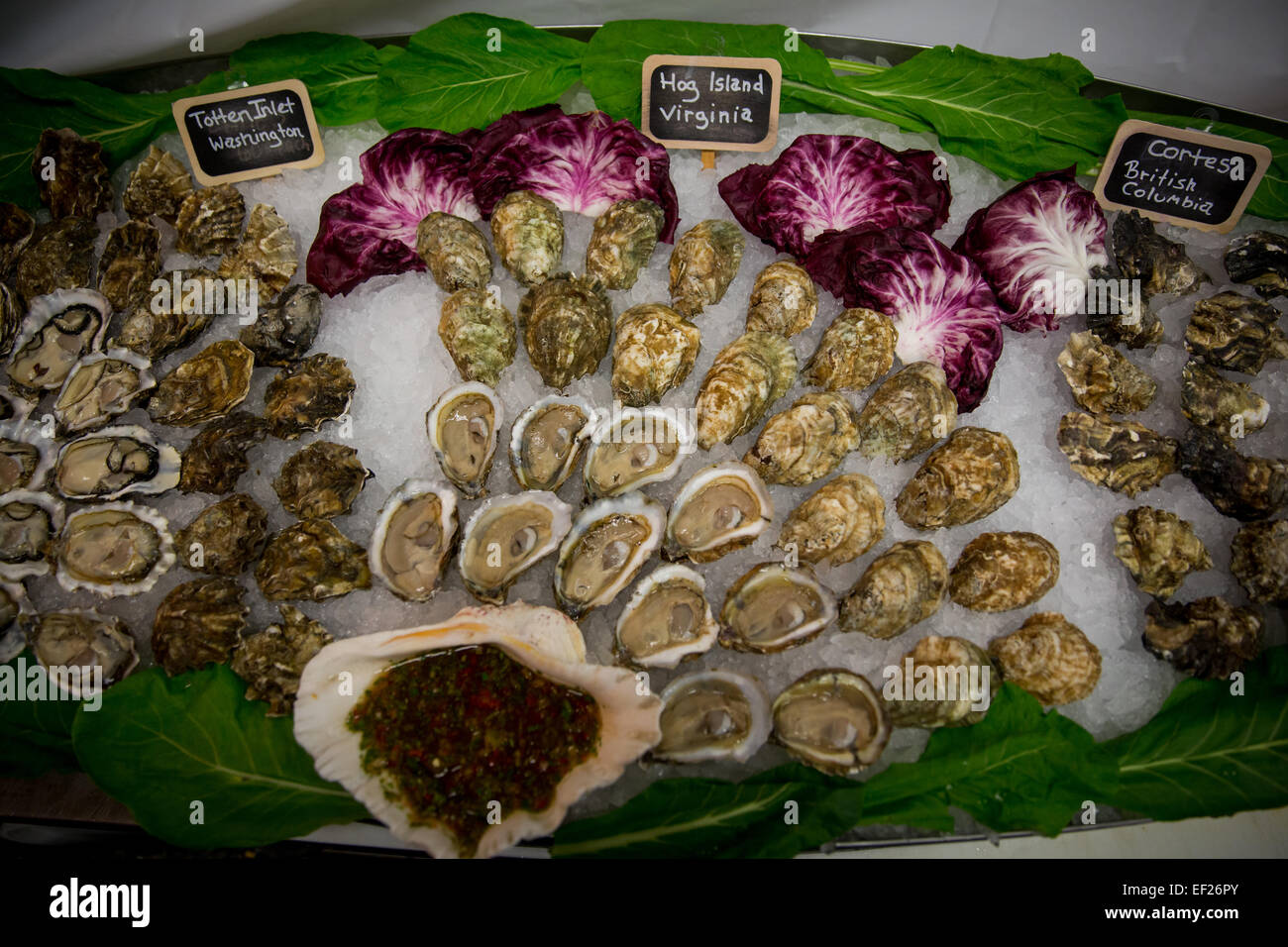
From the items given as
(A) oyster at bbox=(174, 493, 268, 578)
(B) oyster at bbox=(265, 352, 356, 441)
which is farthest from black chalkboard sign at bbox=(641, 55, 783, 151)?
(A) oyster at bbox=(174, 493, 268, 578)

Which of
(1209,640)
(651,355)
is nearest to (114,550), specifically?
(651,355)

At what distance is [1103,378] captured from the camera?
2.18m

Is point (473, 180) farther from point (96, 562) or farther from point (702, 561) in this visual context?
point (96, 562)

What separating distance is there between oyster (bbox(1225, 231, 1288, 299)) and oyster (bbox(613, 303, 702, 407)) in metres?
1.78

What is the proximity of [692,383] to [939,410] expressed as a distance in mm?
748

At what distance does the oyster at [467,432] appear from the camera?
216 cm

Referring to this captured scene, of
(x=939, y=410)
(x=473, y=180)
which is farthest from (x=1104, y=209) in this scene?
(x=473, y=180)

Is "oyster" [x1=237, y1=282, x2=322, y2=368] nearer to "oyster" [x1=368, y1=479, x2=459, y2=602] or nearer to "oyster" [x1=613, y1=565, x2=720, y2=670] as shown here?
"oyster" [x1=368, y1=479, x2=459, y2=602]

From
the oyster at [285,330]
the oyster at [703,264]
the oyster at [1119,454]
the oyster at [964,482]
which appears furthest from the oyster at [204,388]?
the oyster at [1119,454]

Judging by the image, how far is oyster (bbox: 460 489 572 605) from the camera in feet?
6.76

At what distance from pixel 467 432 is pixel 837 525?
3.75ft

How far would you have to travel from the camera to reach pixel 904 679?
6.49 ft

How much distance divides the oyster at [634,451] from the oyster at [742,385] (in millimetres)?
87

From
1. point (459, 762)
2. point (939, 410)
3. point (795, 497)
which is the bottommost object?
point (459, 762)
